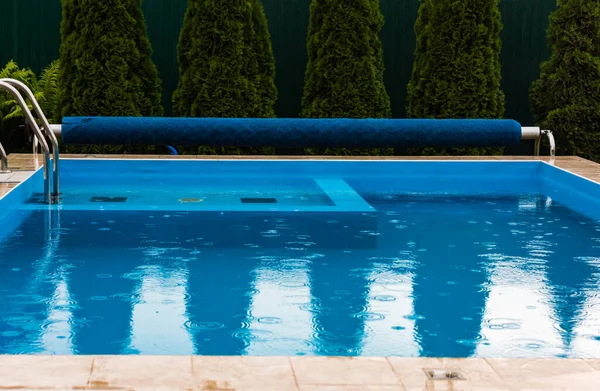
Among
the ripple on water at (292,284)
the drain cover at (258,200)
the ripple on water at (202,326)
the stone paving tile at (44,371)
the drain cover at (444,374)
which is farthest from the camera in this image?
the drain cover at (258,200)

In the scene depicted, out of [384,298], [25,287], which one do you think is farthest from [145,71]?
[384,298]

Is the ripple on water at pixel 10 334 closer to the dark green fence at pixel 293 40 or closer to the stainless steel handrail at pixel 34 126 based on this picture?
the stainless steel handrail at pixel 34 126

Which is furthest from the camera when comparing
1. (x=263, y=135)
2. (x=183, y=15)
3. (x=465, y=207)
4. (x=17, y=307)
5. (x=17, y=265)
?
(x=183, y=15)

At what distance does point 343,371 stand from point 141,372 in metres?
0.69

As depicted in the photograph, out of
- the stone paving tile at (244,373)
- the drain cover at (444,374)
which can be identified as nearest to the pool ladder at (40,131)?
the stone paving tile at (244,373)

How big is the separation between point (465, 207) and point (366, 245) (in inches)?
91.1

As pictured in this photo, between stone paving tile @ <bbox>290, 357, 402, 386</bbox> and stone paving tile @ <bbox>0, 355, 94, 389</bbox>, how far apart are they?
73 cm

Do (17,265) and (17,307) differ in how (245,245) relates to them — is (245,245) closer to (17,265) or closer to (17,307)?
(17,265)

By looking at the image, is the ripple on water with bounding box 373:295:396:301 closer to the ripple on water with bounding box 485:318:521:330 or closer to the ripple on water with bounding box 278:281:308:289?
the ripple on water with bounding box 278:281:308:289

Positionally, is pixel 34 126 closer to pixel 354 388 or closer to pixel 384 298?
pixel 384 298

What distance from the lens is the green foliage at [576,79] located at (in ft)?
40.2

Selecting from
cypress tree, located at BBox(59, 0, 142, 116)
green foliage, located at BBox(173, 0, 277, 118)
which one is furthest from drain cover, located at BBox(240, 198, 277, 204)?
cypress tree, located at BBox(59, 0, 142, 116)

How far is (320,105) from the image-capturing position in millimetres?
12477

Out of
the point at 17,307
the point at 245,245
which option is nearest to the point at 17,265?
the point at 17,307
